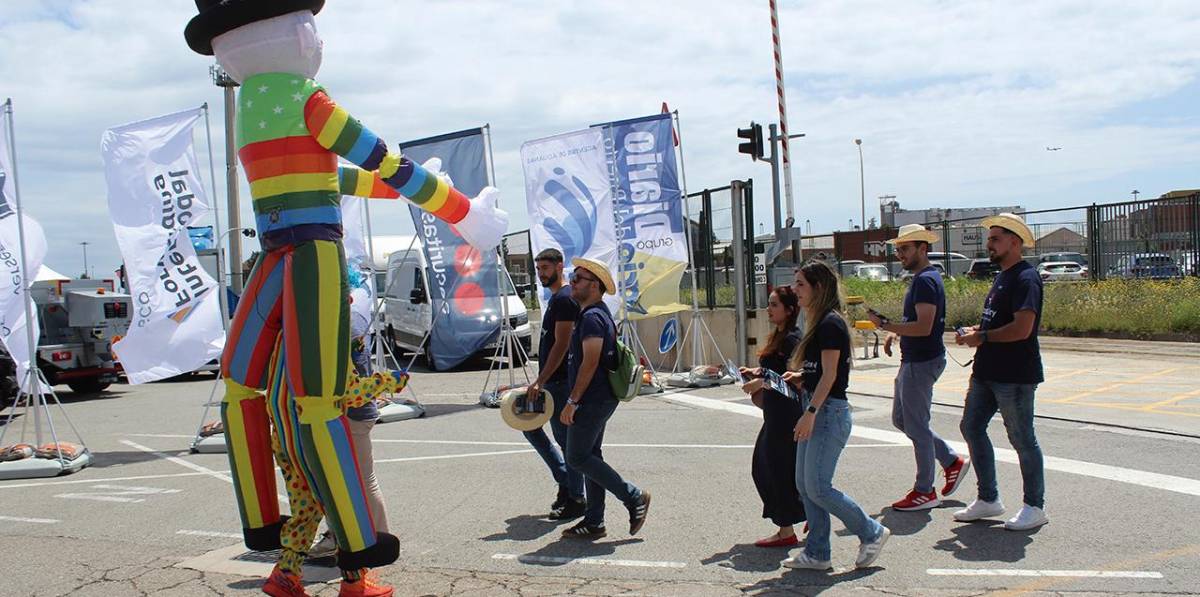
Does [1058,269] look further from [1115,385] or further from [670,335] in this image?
[1115,385]

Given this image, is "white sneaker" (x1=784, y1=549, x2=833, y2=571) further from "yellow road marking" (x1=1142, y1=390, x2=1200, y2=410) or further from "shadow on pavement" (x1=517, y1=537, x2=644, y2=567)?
"yellow road marking" (x1=1142, y1=390, x2=1200, y2=410)

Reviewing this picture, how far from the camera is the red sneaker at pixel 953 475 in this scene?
6.21m

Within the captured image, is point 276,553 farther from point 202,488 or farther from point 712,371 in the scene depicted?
point 712,371

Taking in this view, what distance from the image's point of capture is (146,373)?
9398mm

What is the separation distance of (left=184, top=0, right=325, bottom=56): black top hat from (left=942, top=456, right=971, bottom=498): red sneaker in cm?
462

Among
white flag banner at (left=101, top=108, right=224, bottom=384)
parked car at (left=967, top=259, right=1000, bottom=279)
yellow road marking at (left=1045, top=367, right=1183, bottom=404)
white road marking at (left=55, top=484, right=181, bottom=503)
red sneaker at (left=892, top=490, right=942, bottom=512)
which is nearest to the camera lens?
red sneaker at (left=892, top=490, right=942, bottom=512)

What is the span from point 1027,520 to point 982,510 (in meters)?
0.28

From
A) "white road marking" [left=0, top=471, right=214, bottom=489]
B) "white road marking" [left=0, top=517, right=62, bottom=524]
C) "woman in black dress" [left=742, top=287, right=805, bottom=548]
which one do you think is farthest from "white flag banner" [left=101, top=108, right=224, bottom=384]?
"woman in black dress" [left=742, top=287, right=805, bottom=548]

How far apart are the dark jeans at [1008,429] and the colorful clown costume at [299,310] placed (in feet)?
11.0

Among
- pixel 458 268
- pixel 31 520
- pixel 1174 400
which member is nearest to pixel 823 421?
pixel 31 520

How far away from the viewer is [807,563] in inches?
191

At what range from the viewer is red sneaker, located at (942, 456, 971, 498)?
6.21 m

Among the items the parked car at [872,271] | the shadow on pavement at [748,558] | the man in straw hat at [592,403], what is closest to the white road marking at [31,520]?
the man in straw hat at [592,403]

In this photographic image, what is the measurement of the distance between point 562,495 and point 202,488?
316cm
